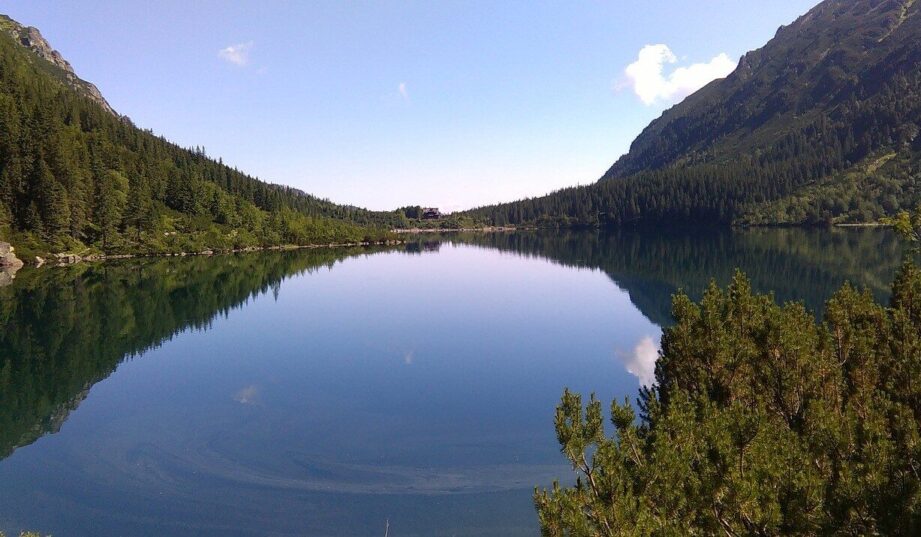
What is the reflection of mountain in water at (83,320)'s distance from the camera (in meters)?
32.1

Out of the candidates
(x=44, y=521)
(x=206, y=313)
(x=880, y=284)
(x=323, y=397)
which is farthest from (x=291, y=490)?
(x=880, y=284)

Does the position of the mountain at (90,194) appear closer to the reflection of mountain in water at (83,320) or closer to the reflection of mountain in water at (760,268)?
the reflection of mountain in water at (83,320)

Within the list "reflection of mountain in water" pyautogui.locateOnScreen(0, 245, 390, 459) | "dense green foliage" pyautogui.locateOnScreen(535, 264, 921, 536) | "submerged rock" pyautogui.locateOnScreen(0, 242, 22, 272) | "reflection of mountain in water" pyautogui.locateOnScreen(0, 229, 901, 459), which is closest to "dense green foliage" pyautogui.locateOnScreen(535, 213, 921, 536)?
"dense green foliage" pyautogui.locateOnScreen(535, 264, 921, 536)

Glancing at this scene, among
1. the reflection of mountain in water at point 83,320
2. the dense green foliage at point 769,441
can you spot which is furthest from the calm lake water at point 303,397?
the dense green foliage at point 769,441

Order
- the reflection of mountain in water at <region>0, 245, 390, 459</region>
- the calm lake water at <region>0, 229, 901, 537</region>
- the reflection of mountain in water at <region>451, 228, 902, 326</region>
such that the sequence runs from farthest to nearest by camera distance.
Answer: the reflection of mountain in water at <region>451, 228, 902, 326</region>
the reflection of mountain in water at <region>0, 245, 390, 459</region>
the calm lake water at <region>0, 229, 901, 537</region>

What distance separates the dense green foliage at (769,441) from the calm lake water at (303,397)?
27.1 feet

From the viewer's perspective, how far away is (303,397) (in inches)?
1299

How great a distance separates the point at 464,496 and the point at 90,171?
156424 millimetres

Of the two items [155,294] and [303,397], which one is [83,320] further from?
[303,397]

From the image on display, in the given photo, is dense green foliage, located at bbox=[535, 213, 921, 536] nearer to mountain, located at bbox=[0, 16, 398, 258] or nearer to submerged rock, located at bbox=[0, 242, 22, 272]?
submerged rock, located at bbox=[0, 242, 22, 272]

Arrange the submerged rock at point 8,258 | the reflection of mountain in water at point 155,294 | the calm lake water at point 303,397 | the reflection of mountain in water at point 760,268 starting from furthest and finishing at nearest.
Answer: the submerged rock at point 8,258, the reflection of mountain in water at point 760,268, the reflection of mountain in water at point 155,294, the calm lake water at point 303,397

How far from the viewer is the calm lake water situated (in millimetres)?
20016

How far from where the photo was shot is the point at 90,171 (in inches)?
5463

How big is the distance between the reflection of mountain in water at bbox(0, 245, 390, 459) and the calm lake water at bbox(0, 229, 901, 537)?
0.27 metres
